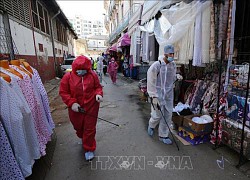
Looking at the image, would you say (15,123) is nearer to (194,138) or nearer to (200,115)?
(194,138)

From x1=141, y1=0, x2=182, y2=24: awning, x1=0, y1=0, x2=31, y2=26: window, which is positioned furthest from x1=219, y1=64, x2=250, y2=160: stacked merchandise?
x1=0, y1=0, x2=31, y2=26: window

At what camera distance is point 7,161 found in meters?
1.76

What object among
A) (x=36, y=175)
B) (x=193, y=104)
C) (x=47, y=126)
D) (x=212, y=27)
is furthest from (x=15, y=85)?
(x=193, y=104)

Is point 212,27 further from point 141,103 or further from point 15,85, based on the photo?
point 141,103

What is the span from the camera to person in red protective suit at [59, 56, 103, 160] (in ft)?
8.54

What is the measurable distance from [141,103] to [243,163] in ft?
12.8

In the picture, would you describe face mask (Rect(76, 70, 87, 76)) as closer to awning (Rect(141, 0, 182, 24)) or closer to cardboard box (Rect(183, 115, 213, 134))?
cardboard box (Rect(183, 115, 213, 134))

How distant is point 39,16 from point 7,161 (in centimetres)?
1095

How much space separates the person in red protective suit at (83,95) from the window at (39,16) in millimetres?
8753

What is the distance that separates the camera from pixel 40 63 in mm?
9547

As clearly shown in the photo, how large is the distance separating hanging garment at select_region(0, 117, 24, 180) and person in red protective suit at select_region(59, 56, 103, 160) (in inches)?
37.3

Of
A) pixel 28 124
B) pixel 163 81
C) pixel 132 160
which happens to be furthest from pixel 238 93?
pixel 28 124

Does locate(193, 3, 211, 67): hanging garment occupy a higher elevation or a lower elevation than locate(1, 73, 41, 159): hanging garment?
higher

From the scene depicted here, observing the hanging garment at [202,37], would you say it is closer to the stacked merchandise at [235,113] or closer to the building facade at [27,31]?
the stacked merchandise at [235,113]
